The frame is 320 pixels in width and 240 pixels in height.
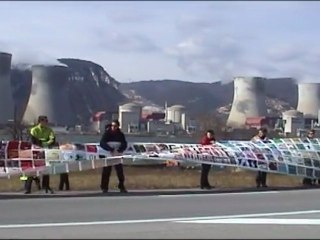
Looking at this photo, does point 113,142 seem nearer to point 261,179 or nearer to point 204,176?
point 204,176

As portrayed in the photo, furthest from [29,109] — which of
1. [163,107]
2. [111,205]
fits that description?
[111,205]

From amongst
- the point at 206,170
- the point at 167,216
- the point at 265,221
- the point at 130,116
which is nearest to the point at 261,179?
the point at 206,170

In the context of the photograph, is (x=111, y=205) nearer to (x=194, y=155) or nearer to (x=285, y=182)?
(x=194, y=155)

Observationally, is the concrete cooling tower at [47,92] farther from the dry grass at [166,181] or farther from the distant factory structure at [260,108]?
the dry grass at [166,181]

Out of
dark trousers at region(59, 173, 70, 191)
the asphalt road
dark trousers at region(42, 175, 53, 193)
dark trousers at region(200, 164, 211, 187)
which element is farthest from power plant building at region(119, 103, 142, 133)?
the asphalt road

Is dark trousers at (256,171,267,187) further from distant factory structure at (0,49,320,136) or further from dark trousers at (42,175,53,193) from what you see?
distant factory structure at (0,49,320,136)
